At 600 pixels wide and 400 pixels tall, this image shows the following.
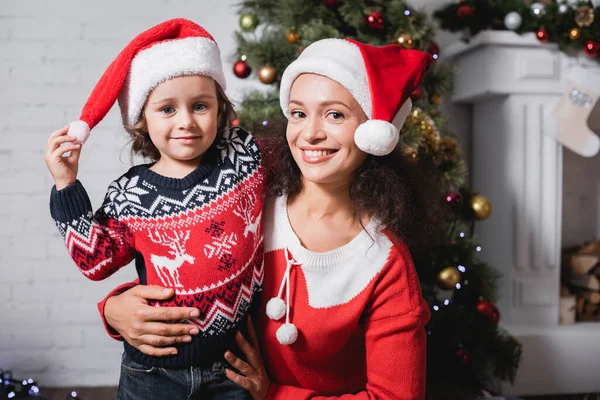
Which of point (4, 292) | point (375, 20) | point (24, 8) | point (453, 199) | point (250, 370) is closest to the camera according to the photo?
point (250, 370)

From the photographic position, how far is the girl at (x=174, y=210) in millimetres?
1044

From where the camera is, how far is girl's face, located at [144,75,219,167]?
105 centimetres

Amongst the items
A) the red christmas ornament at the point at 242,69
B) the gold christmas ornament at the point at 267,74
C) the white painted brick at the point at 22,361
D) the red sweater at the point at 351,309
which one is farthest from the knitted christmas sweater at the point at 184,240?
the white painted brick at the point at 22,361

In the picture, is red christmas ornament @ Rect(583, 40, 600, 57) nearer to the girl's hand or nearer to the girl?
the girl

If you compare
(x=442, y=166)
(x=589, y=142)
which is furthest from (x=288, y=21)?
(x=589, y=142)

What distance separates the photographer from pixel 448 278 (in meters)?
1.84

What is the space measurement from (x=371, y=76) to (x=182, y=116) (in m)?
0.37

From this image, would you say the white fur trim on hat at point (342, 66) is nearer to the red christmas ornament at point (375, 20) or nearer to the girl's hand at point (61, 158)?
the girl's hand at point (61, 158)

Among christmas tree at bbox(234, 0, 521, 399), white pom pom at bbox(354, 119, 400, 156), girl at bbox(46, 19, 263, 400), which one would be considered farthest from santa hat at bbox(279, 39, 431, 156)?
christmas tree at bbox(234, 0, 521, 399)

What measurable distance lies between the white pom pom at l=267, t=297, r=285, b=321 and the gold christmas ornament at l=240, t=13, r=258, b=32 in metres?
1.19

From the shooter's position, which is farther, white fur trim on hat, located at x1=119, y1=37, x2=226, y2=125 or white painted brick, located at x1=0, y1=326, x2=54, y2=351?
white painted brick, located at x1=0, y1=326, x2=54, y2=351

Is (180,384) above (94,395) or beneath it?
above

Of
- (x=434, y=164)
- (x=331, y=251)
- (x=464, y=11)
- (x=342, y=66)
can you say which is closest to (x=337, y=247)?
(x=331, y=251)

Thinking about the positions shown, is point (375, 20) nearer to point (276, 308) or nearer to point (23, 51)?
point (276, 308)
